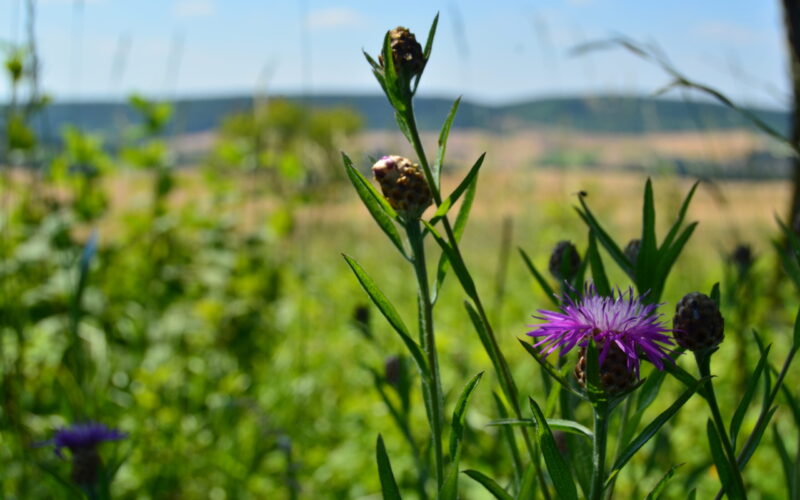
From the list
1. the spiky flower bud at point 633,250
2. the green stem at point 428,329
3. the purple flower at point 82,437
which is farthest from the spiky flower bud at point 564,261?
the purple flower at point 82,437

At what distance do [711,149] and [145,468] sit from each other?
145cm

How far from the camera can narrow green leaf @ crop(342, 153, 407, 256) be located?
0.44m

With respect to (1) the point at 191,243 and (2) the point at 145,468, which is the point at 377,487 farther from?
(1) the point at 191,243

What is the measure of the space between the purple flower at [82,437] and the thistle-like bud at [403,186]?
1.29 ft

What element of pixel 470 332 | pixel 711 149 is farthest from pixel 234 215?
pixel 711 149

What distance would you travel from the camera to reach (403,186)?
46 centimetres

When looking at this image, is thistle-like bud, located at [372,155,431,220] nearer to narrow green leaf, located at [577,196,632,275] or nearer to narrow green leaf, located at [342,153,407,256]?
narrow green leaf, located at [342,153,407,256]

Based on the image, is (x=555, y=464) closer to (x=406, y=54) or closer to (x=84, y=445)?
(x=406, y=54)

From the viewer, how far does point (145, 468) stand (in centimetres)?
136

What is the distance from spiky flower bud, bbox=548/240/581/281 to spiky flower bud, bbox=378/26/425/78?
0.66ft

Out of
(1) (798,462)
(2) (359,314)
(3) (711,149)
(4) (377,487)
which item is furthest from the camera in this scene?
(3) (711,149)

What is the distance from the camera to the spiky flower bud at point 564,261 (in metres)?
0.59

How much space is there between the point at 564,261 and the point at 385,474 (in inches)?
8.7

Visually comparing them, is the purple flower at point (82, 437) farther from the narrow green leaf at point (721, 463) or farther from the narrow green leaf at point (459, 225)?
the narrow green leaf at point (721, 463)
